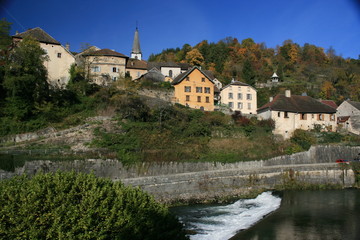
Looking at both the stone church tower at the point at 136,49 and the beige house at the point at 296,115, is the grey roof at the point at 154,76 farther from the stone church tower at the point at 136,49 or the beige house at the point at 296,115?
the stone church tower at the point at 136,49

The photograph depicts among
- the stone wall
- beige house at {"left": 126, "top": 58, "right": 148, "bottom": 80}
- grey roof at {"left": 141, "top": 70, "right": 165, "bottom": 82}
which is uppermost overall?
beige house at {"left": 126, "top": 58, "right": 148, "bottom": 80}

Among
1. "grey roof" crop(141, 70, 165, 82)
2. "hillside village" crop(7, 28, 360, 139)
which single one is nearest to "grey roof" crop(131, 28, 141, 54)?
"hillside village" crop(7, 28, 360, 139)

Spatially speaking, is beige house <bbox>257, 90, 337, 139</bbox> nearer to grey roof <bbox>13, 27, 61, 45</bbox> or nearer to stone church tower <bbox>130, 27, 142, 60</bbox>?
grey roof <bbox>13, 27, 61, 45</bbox>

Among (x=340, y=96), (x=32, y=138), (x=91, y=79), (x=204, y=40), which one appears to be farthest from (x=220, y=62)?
(x=32, y=138)

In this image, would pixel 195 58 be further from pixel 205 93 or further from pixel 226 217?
pixel 226 217

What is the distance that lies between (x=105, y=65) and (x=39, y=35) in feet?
31.6

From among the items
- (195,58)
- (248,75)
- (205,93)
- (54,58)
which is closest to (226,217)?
(205,93)

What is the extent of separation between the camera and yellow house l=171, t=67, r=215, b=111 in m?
42.8

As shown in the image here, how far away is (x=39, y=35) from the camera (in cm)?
3844

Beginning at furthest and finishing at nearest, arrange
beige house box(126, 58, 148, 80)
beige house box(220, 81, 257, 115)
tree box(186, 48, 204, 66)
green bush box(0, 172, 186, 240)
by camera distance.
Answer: tree box(186, 48, 204, 66)
beige house box(126, 58, 148, 80)
beige house box(220, 81, 257, 115)
green bush box(0, 172, 186, 240)

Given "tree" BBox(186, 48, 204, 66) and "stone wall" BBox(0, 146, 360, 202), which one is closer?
"stone wall" BBox(0, 146, 360, 202)

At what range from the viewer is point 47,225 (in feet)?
31.4

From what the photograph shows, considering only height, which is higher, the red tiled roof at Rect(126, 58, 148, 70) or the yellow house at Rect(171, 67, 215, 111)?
the red tiled roof at Rect(126, 58, 148, 70)

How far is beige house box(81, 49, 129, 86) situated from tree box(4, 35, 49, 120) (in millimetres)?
11493
